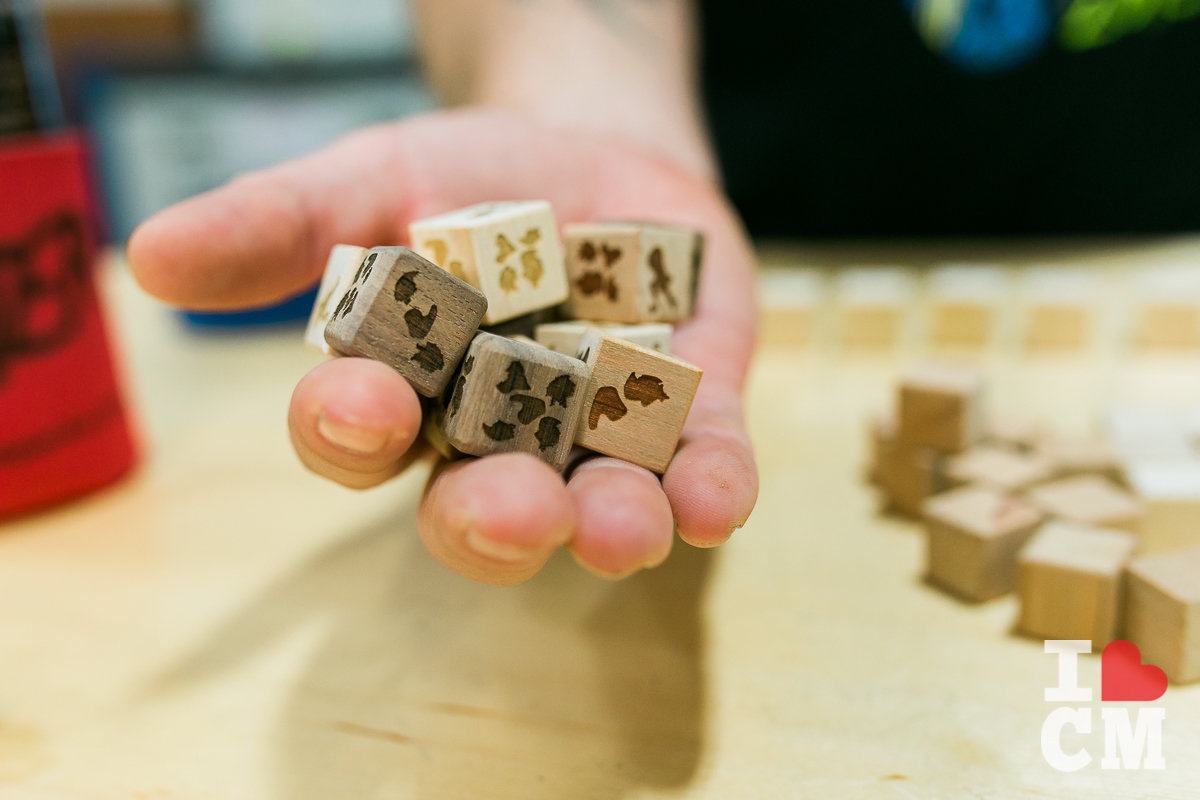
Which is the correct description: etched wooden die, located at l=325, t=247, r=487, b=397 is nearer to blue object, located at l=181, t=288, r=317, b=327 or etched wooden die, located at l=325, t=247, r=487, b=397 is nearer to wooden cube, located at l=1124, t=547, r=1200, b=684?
wooden cube, located at l=1124, t=547, r=1200, b=684

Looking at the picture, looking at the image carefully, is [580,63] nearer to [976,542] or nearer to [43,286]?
[43,286]

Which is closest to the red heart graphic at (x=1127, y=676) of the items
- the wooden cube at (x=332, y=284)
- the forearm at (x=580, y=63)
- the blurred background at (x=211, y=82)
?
the wooden cube at (x=332, y=284)

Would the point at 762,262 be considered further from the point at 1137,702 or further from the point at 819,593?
the point at 1137,702

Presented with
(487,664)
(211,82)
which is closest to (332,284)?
(487,664)

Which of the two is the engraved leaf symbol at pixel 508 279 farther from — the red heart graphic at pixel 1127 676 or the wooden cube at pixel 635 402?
the red heart graphic at pixel 1127 676

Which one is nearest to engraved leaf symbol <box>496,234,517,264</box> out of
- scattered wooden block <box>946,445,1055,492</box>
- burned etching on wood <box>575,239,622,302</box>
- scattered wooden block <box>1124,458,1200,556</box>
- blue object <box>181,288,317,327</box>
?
burned etching on wood <box>575,239,622,302</box>
